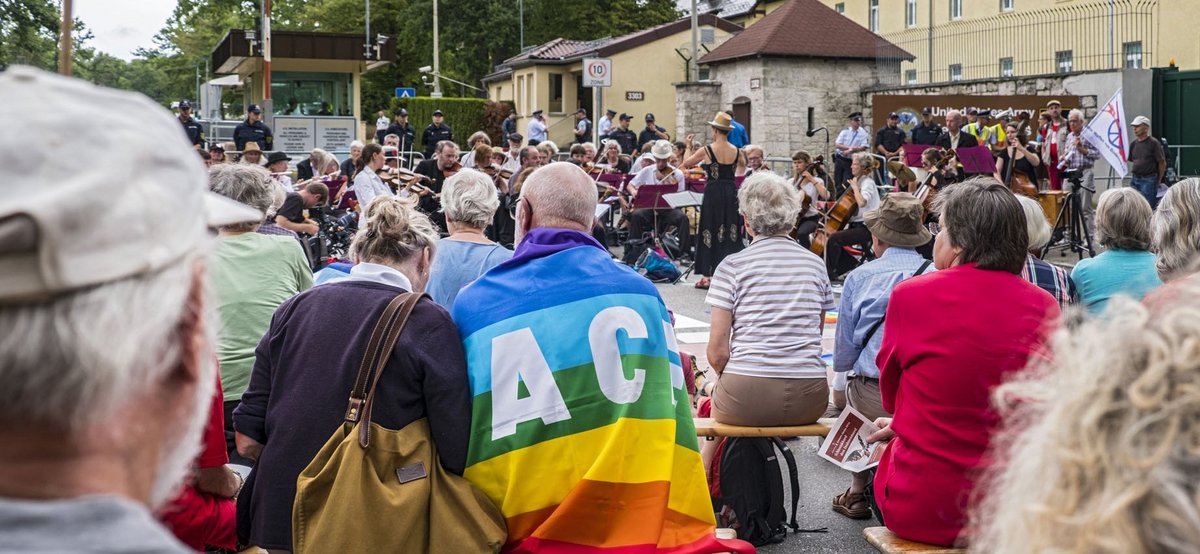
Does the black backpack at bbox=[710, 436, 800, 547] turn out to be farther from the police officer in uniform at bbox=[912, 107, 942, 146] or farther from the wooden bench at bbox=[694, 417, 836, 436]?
the police officer in uniform at bbox=[912, 107, 942, 146]


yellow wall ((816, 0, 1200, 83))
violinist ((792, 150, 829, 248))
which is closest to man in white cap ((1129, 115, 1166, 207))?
violinist ((792, 150, 829, 248))

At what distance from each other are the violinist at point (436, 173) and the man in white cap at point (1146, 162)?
Result: 9553 mm

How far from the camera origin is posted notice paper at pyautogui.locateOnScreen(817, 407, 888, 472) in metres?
5.49

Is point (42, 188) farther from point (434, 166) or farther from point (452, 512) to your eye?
point (434, 166)

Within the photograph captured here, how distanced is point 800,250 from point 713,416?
0.87 meters

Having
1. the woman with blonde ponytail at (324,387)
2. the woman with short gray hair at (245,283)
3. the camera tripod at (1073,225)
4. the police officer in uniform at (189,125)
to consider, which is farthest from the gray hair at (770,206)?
the police officer in uniform at (189,125)

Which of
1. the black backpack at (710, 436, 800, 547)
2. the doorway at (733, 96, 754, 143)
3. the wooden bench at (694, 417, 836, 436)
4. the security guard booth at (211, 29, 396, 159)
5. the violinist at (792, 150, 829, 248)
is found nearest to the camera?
the wooden bench at (694, 417, 836, 436)

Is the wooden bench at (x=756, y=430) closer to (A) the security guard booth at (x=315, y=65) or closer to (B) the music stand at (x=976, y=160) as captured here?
(B) the music stand at (x=976, y=160)

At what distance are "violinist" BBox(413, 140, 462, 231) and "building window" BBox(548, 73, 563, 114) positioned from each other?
120 feet

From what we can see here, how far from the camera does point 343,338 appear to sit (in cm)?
373

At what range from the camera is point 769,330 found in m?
5.81

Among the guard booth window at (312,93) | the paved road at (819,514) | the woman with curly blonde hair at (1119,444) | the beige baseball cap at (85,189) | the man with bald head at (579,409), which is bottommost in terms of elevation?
the paved road at (819,514)

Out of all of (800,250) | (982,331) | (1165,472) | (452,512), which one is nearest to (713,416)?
(800,250)

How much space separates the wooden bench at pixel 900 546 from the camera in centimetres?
418
